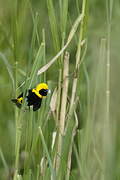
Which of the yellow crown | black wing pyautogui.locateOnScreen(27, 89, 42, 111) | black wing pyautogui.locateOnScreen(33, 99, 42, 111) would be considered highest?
the yellow crown

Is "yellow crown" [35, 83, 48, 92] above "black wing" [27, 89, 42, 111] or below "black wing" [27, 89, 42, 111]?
above

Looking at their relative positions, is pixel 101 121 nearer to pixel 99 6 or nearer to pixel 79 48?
pixel 79 48

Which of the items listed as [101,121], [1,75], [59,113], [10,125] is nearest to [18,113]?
[59,113]

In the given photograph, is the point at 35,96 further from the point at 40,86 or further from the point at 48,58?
the point at 48,58

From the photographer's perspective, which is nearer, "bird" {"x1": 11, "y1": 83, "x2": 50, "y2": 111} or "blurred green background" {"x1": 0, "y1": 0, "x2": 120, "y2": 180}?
"blurred green background" {"x1": 0, "y1": 0, "x2": 120, "y2": 180}

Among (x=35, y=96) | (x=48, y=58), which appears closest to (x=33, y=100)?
(x=35, y=96)
